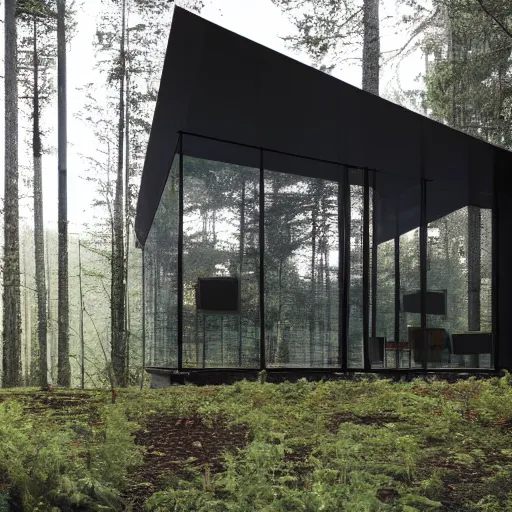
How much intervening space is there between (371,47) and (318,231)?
4982 millimetres

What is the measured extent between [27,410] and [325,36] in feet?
33.0

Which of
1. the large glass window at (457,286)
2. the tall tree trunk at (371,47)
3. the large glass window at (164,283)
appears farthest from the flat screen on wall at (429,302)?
the tall tree trunk at (371,47)

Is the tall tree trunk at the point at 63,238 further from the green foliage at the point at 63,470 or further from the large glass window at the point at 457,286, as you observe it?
the green foliage at the point at 63,470

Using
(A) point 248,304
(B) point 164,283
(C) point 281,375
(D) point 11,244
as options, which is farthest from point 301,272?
(D) point 11,244

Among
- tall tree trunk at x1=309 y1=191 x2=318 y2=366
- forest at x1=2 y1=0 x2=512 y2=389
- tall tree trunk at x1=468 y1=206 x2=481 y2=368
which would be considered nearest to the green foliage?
forest at x1=2 y1=0 x2=512 y2=389

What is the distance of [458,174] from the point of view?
30.5ft

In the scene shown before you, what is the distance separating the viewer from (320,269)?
27.3 feet

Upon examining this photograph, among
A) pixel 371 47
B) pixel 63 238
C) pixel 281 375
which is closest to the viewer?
pixel 281 375

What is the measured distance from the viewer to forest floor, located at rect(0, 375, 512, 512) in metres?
2.54

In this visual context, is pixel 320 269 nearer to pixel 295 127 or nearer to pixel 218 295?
pixel 218 295

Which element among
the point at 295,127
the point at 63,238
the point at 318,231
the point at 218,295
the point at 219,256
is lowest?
the point at 218,295

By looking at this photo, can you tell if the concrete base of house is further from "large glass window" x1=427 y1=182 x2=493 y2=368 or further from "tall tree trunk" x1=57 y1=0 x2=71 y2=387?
"tall tree trunk" x1=57 y1=0 x2=71 y2=387

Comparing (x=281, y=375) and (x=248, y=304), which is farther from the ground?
Answer: (x=248, y=304)

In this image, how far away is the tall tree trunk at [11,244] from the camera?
12.2 meters
